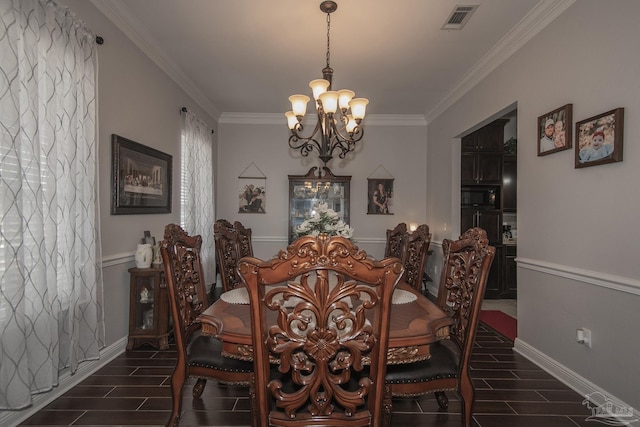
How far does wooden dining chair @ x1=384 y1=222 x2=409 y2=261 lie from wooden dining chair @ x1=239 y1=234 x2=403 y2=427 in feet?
5.25

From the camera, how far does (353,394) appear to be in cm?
110

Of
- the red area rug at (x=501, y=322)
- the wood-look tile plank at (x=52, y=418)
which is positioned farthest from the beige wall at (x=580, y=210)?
the wood-look tile plank at (x=52, y=418)

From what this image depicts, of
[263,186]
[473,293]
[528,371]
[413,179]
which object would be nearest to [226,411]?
[473,293]

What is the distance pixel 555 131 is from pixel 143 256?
140 inches

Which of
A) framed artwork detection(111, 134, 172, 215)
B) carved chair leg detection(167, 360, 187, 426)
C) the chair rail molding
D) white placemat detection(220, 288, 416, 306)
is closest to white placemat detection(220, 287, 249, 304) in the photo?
white placemat detection(220, 288, 416, 306)

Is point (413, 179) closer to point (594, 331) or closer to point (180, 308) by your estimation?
point (594, 331)

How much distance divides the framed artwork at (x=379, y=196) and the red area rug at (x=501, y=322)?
2.17 meters

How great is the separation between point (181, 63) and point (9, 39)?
2.13m

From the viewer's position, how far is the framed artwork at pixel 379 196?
5.65 meters

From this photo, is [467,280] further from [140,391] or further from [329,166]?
[329,166]

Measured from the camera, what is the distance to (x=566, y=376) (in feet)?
8.00

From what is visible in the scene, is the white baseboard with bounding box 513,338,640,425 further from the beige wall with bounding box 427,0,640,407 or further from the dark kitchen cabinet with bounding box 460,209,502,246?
the dark kitchen cabinet with bounding box 460,209,502,246

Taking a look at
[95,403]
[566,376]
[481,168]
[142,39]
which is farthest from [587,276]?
Result: [142,39]

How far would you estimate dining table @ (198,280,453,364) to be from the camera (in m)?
1.41
